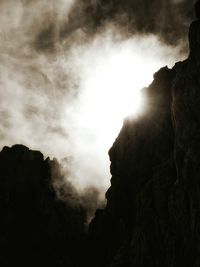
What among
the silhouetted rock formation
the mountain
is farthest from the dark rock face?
the silhouetted rock formation

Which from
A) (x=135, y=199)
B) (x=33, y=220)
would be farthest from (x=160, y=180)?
(x=33, y=220)

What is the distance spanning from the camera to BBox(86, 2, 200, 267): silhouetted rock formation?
59.0 m

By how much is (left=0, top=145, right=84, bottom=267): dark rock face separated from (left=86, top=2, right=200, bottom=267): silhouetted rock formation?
33.3 meters

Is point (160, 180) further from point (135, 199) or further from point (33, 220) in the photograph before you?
point (33, 220)

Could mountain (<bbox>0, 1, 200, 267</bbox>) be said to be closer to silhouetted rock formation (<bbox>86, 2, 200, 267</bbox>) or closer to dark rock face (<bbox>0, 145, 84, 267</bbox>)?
silhouetted rock formation (<bbox>86, 2, 200, 267</bbox>)

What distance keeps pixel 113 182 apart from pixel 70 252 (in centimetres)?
4714

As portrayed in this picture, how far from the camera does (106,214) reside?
115000 millimetres

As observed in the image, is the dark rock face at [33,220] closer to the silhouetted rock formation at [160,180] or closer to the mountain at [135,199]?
the mountain at [135,199]

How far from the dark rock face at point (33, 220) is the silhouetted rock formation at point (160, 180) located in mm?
33316

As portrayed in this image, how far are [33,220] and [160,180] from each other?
9795 cm

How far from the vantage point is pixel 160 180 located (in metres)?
72.5

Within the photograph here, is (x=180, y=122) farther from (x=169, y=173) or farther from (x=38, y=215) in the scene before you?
(x=38, y=215)

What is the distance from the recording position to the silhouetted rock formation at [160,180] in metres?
59.0

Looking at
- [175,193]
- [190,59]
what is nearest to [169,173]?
[175,193]
